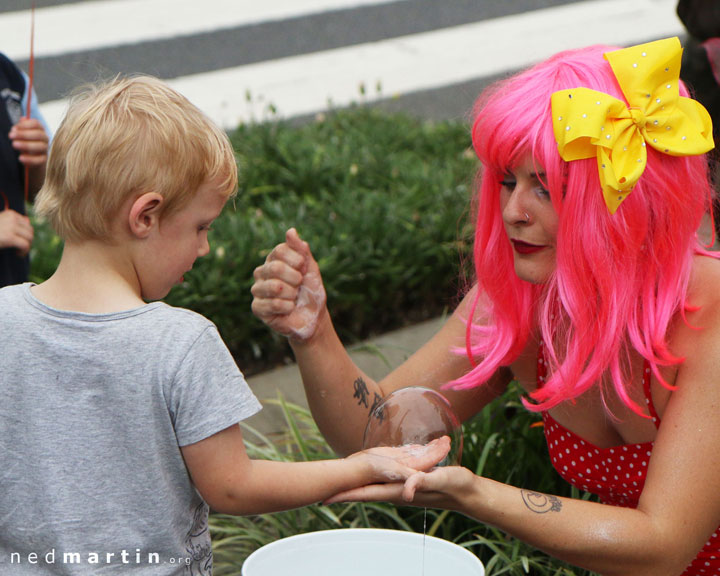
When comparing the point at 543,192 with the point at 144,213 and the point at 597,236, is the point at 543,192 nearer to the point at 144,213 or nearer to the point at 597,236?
the point at 597,236

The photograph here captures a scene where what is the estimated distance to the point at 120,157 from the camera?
5.79 ft

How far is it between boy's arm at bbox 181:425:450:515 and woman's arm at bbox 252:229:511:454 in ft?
1.37

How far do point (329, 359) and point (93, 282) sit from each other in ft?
2.45

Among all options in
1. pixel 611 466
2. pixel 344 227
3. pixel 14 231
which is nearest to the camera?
pixel 611 466

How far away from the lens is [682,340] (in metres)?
2.10

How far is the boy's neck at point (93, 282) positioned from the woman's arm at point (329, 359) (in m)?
0.49

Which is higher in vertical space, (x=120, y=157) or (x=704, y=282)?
(x=120, y=157)

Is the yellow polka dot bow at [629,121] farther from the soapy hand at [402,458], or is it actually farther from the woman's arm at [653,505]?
the soapy hand at [402,458]

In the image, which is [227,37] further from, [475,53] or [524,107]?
[524,107]

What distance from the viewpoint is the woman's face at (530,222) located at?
208cm

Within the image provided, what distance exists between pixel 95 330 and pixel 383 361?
7.52 feet

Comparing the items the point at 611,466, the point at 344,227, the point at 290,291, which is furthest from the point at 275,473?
the point at 344,227

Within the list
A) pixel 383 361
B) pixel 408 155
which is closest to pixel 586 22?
pixel 408 155

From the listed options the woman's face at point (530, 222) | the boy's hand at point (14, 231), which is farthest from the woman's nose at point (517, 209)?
the boy's hand at point (14, 231)
